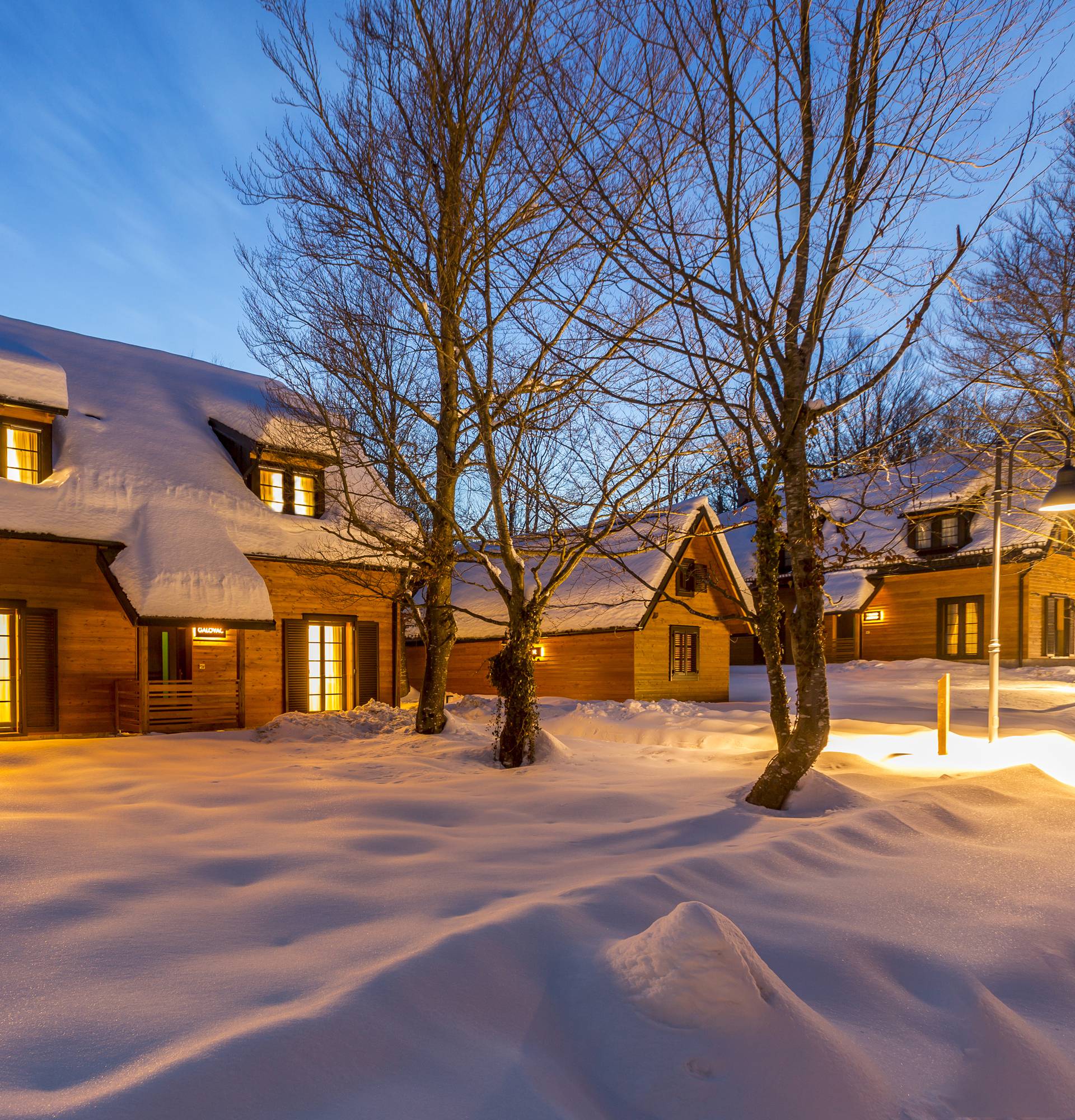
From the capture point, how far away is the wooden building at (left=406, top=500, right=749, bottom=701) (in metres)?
21.0

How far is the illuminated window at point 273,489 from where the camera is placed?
16.2m

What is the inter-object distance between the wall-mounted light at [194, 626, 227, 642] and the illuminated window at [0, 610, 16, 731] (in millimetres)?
2802

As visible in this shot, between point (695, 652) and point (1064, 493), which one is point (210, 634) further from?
point (695, 652)

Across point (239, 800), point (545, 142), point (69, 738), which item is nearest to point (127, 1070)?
point (239, 800)

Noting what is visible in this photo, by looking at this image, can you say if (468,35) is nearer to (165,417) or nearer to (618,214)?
(618,214)

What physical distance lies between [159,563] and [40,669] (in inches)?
109

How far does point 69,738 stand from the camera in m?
12.9

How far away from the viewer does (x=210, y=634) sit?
14.4 meters

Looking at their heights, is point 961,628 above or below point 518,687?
below

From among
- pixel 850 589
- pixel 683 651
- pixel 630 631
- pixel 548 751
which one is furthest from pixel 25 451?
pixel 850 589

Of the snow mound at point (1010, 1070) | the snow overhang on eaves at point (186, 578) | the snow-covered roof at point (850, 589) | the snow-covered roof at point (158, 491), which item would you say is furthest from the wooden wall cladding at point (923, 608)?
the snow mound at point (1010, 1070)

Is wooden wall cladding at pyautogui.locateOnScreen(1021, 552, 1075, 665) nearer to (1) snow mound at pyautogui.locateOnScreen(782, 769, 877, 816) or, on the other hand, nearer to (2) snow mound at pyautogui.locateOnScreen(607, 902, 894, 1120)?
(1) snow mound at pyautogui.locateOnScreen(782, 769, 877, 816)

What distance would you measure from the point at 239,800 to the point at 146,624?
19.3 ft

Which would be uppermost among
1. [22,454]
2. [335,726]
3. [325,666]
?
[22,454]
